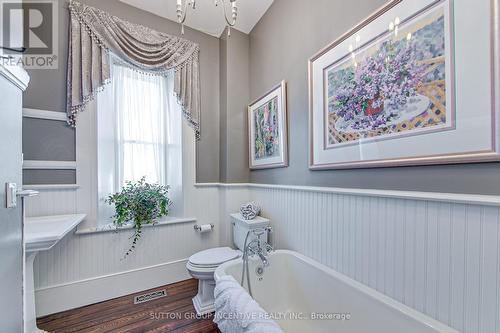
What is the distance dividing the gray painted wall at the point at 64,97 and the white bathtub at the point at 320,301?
1326 millimetres

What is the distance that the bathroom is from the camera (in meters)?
0.83

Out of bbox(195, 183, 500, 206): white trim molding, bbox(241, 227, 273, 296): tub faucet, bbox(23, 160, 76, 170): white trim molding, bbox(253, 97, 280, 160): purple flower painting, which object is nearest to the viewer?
bbox(195, 183, 500, 206): white trim molding

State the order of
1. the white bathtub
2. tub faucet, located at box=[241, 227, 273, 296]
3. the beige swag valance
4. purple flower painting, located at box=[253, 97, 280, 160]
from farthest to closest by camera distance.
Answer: purple flower painting, located at box=[253, 97, 280, 160] < the beige swag valance < tub faucet, located at box=[241, 227, 273, 296] < the white bathtub

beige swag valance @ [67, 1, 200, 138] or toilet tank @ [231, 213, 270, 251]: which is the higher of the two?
beige swag valance @ [67, 1, 200, 138]

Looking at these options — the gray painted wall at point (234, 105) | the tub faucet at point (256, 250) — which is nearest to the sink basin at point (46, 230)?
the tub faucet at point (256, 250)

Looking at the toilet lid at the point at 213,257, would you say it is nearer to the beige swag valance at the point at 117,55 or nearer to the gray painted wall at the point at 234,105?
the gray painted wall at the point at 234,105

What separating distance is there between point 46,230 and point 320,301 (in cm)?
188

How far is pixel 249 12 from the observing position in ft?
7.13

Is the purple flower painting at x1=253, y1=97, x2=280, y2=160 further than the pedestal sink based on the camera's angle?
Yes

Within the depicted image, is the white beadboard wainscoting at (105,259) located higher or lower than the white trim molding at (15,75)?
lower

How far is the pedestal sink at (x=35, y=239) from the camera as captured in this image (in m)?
1.23

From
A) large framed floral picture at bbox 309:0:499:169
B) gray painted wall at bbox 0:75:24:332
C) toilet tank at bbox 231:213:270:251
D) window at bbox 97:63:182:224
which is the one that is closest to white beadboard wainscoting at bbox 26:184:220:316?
window at bbox 97:63:182:224

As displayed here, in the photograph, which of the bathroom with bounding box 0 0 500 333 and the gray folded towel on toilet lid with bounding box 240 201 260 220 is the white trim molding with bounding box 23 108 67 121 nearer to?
the bathroom with bounding box 0 0 500 333

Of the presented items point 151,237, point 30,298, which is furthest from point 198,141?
point 30,298
